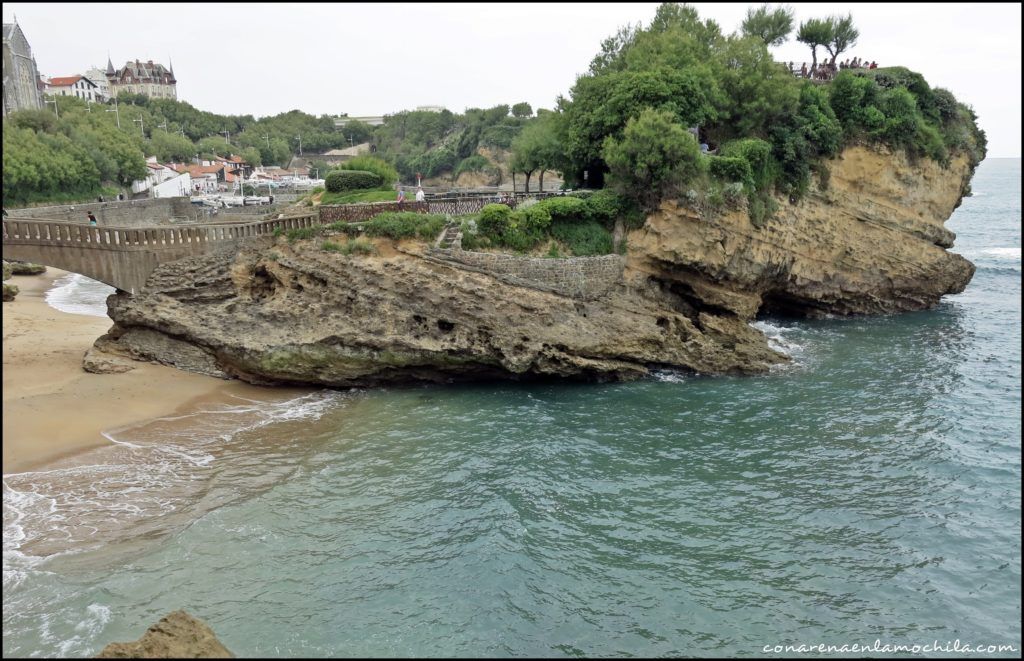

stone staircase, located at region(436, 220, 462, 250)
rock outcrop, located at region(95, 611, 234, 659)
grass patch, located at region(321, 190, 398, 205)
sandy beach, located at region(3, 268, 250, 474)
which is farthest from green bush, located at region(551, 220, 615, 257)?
rock outcrop, located at region(95, 611, 234, 659)

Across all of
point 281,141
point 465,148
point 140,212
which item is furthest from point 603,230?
point 281,141

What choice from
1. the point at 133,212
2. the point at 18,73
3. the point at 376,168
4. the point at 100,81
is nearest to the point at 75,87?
the point at 100,81

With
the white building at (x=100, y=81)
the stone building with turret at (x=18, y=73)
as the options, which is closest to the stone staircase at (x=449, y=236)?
the stone building with turret at (x=18, y=73)

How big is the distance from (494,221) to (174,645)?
1913 cm

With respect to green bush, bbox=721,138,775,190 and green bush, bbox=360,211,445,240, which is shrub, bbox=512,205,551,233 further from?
green bush, bbox=721,138,775,190

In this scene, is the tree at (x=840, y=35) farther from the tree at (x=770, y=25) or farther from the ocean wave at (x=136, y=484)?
the ocean wave at (x=136, y=484)

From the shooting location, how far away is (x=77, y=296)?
4338cm

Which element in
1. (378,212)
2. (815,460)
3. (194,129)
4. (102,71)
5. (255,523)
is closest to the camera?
(255,523)

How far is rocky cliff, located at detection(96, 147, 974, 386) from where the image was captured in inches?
943

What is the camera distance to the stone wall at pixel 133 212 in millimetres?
35041

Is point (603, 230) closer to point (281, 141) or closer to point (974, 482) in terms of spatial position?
point (974, 482)

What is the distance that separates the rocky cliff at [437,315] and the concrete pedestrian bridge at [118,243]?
593mm

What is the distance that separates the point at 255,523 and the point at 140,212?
3806 cm

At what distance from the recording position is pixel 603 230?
90.6 feet
